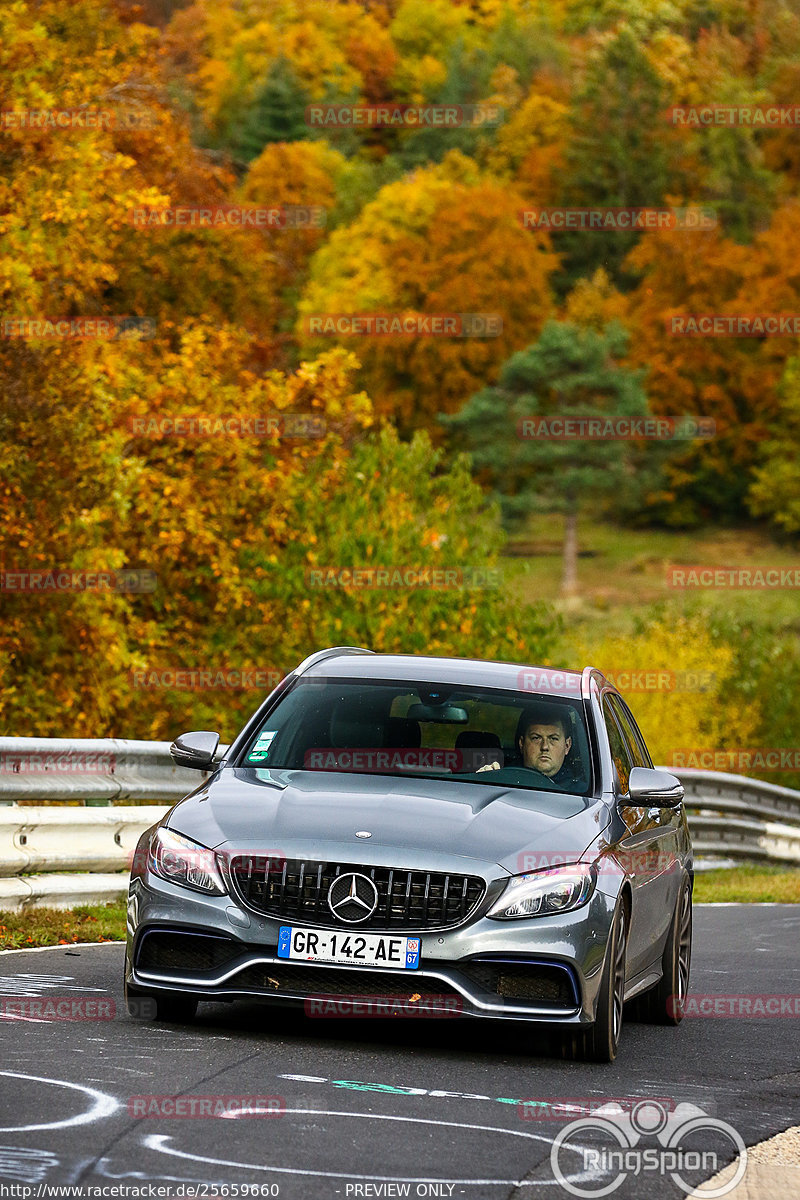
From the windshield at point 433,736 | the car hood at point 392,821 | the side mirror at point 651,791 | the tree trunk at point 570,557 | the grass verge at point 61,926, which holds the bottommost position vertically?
the tree trunk at point 570,557

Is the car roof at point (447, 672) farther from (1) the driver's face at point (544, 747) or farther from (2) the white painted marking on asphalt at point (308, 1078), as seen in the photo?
(2) the white painted marking on asphalt at point (308, 1078)

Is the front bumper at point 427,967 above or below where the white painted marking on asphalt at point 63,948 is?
above

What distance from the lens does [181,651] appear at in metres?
32.3

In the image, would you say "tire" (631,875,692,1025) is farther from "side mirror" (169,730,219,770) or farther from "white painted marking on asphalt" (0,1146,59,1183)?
"white painted marking on asphalt" (0,1146,59,1183)

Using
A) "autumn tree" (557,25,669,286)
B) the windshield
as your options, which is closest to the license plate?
the windshield

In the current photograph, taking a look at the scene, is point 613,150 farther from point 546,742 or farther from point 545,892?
point 545,892

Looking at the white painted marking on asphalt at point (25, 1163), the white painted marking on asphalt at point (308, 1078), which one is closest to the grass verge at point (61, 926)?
the white painted marking on asphalt at point (308, 1078)

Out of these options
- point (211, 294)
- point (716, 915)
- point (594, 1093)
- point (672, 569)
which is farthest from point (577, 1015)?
point (672, 569)

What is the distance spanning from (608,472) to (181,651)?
79.3 meters

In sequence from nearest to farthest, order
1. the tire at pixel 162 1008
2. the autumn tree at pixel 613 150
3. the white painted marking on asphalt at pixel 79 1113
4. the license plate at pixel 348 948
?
the white painted marking on asphalt at pixel 79 1113
the license plate at pixel 348 948
the tire at pixel 162 1008
the autumn tree at pixel 613 150

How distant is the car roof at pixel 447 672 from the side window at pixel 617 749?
0.19 meters

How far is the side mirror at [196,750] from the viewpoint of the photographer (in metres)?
8.46

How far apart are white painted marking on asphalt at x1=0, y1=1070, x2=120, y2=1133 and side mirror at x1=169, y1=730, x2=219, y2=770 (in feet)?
7.42

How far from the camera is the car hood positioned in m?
7.32
